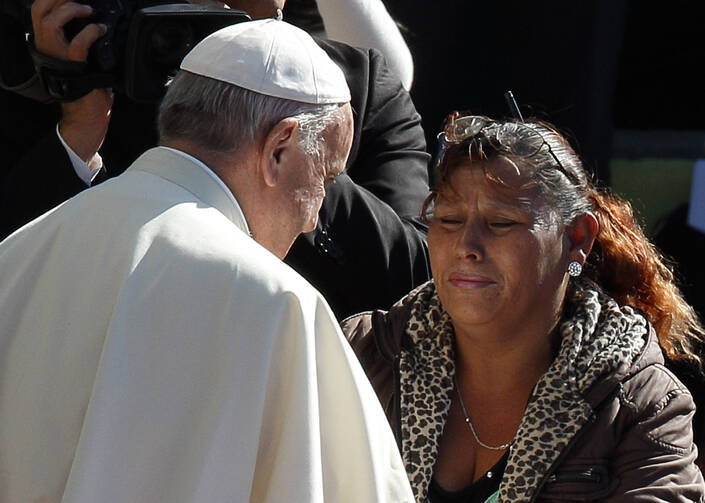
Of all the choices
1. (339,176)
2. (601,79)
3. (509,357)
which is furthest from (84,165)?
(601,79)

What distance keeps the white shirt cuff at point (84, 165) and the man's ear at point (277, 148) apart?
31.2 inches

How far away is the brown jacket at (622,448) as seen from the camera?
2.52 metres

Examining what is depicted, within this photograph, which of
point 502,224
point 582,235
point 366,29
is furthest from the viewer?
point 366,29

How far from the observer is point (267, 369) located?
1834mm

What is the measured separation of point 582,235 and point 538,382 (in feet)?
1.20

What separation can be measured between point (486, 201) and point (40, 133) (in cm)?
106

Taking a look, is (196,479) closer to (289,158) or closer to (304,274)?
(289,158)

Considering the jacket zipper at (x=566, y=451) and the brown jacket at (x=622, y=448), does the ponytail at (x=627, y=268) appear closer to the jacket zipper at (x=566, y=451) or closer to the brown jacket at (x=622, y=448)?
the brown jacket at (x=622, y=448)

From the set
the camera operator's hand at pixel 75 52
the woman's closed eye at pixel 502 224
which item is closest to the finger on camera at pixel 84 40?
the camera operator's hand at pixel 75 52

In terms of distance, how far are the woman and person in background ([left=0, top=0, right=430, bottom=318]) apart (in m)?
0.11

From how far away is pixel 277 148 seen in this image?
198cm

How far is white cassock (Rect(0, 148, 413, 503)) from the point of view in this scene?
180cm

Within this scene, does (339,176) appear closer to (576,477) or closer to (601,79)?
(576,477)

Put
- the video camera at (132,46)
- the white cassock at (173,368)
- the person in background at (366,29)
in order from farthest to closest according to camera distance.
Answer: the person in background at (366,29), the video camera at (132,46), the white cassock at (173,368)
